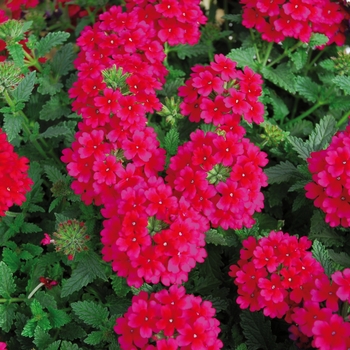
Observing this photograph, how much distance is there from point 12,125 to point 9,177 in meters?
0.33

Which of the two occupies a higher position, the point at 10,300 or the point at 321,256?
the point at 321,256

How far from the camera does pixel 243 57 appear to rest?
2.43m

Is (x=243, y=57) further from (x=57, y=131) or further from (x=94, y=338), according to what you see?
(x=94, y=338)

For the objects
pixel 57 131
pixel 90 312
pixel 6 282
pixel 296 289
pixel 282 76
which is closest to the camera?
pixel 296 289

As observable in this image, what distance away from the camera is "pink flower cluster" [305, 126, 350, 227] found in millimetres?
1731

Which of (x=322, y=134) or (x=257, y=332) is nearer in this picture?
(x=257, y=332)

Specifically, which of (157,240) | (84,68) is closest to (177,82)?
(84,68)

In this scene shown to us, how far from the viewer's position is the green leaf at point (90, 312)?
6.14 feet

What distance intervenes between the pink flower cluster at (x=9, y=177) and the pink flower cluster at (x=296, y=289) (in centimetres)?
88

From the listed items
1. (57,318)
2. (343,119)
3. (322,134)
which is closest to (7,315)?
(57,318)

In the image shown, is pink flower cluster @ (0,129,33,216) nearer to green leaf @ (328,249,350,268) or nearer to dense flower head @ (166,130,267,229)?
A: dense flower head @ (166,130,267,229)

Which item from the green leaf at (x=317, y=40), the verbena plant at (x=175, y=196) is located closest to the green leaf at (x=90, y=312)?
the verbena plant at (x=175, y=196)

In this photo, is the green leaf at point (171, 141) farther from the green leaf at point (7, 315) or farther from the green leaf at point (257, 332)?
the green leaf at point (7, 315)

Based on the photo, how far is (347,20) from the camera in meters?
2.54
